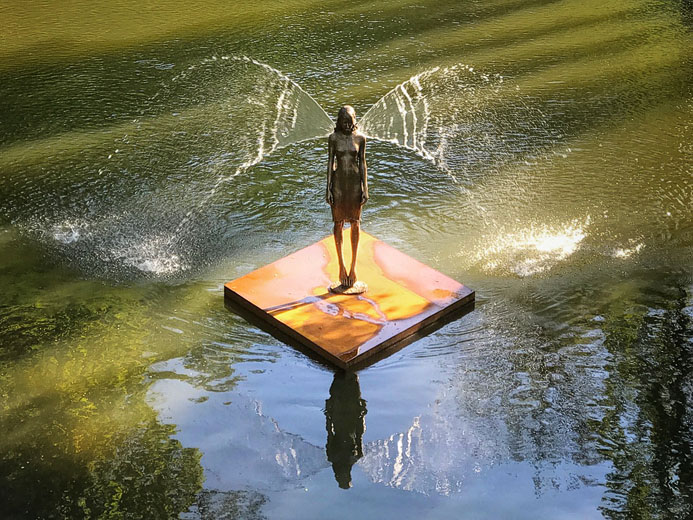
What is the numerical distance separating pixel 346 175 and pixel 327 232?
1.70 metres

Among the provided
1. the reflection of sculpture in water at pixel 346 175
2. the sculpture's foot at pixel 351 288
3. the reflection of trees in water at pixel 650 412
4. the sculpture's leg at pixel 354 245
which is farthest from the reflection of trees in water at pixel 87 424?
the reflection of trees in water at pixel 650 412

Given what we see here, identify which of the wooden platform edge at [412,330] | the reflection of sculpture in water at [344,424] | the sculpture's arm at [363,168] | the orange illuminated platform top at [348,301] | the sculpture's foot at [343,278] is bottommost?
the reflection of sculpture in water at [344,424]

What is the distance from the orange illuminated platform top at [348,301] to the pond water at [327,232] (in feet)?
0.59

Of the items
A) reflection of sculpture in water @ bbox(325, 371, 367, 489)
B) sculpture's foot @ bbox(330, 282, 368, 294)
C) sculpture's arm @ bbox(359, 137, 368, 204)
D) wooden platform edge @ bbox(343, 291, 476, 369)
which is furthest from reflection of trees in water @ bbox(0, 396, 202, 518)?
sculpture's arm @ bbox(359, 137, 368, 204)

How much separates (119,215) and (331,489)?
14.4 feet

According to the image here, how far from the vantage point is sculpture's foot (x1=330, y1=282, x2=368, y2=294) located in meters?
7.85

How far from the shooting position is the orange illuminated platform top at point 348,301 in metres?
7.37

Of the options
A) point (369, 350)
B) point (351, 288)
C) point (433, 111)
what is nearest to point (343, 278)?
point (351, 288)

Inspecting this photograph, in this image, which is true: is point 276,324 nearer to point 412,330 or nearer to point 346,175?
point 412,330

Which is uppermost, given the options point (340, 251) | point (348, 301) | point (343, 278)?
point (340, 251)

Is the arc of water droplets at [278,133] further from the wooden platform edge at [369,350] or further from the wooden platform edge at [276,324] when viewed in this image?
the wooden platform edge at [369,350]

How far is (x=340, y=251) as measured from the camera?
7758mm

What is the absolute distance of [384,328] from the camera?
Result: 745 centimetres

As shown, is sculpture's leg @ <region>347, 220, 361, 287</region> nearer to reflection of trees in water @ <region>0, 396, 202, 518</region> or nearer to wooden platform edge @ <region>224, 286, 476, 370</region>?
wooden platform edge @ <region>224, 286, 476, 370</region>
